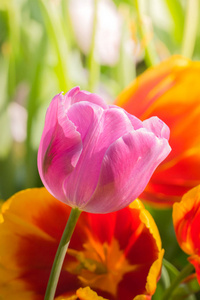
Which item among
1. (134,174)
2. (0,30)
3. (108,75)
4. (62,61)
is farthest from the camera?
(108,75)

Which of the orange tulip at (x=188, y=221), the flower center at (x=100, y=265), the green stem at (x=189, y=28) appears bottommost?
the flower center at (x=100, y=265)

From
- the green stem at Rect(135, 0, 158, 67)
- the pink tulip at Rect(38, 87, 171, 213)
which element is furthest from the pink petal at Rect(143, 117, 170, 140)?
the green stem at Rect(135, 0, 158, 67)

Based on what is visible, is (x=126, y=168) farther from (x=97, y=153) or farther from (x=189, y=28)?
(x=189, y=28)

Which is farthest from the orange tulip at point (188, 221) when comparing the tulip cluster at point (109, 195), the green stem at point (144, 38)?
the green stem at point (144, 38)

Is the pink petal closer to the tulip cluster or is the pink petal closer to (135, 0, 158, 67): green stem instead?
the tulip cluster

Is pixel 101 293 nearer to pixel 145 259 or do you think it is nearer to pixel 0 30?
pixel 145 259

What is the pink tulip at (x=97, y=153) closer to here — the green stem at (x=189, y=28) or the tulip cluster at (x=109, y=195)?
the tulip cluster at (x=109, y=195)

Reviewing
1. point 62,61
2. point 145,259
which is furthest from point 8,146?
point 145,259
